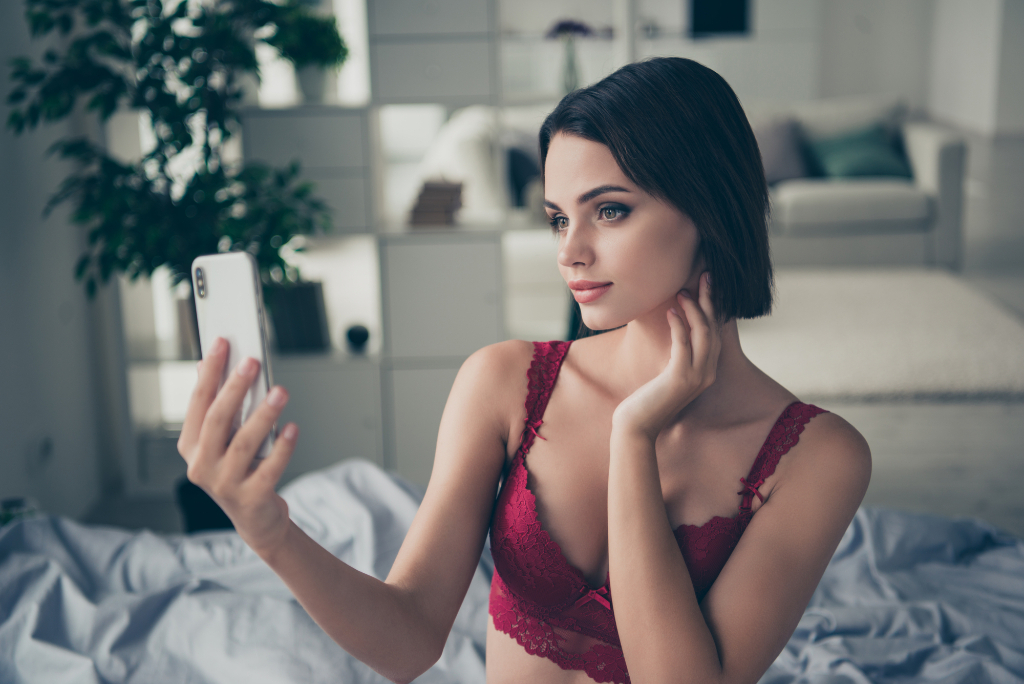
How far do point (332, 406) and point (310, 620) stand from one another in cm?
155

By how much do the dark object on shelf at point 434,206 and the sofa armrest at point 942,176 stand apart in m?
1.47

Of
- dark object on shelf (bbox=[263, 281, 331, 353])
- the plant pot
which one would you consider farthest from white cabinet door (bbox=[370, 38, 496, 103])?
dark object on shelf (bbox=[263, 281, 331, 353])

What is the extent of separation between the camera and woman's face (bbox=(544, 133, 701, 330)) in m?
0.90

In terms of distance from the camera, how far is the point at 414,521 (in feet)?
3.12

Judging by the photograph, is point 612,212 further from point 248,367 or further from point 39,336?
point 39,336

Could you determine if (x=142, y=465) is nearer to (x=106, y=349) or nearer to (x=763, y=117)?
(x=106, y=349)

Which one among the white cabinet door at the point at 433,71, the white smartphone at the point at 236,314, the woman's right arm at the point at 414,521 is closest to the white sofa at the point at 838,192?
the white cabinet door at the point at 433,71

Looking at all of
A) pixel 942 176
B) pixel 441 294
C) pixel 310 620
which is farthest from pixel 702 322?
pixel 942 176

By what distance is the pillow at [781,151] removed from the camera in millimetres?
2900

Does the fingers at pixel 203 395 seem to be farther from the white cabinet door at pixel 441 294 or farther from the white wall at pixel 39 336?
the white cabinet door at pixel 441 294

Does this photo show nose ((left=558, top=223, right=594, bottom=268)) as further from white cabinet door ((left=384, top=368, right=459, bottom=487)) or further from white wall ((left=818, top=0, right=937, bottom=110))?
white wall ((left=818, top=0, right=937, bottom=110))

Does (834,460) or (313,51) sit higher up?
(313,51)

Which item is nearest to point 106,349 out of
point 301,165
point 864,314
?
point 301,165

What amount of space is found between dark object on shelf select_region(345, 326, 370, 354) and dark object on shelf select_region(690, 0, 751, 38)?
1441mm
